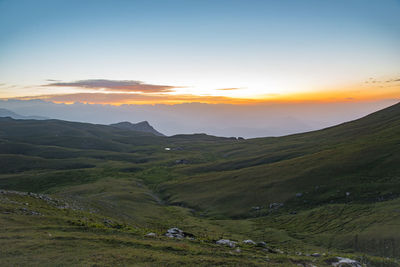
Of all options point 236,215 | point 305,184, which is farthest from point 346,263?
point 305,184

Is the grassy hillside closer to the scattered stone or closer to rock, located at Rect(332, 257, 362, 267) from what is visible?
rock, located at Rect(332, 257, 362, 267)

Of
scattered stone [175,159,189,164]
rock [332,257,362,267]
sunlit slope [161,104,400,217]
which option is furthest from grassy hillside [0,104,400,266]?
scattered stone [175,159,189,164]

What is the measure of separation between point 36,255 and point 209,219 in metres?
44.7

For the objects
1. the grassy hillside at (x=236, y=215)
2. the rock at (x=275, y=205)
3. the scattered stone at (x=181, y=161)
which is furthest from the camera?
the scattered stone at (x=181, y=161)

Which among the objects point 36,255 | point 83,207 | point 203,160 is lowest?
point 203,160

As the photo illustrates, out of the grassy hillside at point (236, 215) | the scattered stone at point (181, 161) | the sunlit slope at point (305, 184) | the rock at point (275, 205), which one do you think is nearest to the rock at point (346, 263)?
the grassy hillside at point (236, 215)

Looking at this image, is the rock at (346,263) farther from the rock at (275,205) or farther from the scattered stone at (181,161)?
the scattered stone at (181,161)

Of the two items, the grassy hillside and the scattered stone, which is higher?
the grassy hillside

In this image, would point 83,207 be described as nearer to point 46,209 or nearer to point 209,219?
point 46,209

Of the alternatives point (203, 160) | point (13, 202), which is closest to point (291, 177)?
point (13, 202)

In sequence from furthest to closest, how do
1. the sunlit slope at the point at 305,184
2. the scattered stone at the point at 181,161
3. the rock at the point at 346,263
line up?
the scattered stone at the point at 181,161, the sunlit slope at the point at 305,184, the rock at the point at 346,263

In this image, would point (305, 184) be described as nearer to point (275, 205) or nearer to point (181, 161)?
point (275, 205)

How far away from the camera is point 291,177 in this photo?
72.1 meters

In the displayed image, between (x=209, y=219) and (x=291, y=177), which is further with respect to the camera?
(x=291, y=177)
